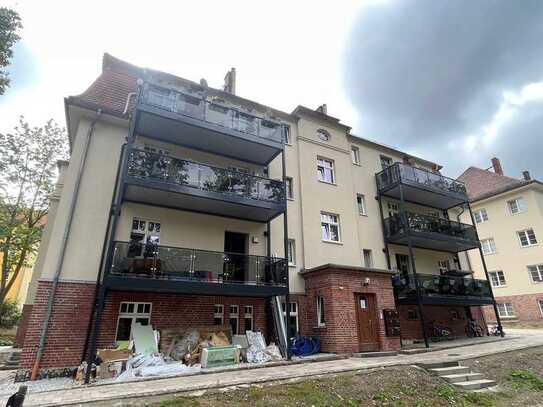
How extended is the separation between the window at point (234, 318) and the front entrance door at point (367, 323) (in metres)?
4.65

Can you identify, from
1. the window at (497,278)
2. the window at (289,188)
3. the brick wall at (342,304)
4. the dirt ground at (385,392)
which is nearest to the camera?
the dirt ground at (385,392)

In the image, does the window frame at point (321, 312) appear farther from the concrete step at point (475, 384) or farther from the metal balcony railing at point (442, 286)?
the concrete step at point (475, 384)

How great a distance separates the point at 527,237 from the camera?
23562 mm

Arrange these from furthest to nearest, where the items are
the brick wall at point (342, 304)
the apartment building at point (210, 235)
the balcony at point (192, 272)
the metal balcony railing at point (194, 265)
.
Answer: the brick wall at point (342, 304)
the apartment building at point (210, 235)
the metal balcony railing at point (194, 265)
the balcony at point (192, 272)

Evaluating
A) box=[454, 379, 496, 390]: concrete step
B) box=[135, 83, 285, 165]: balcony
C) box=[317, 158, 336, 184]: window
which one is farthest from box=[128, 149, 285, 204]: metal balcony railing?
box=[454, 379, 496, 390]: concrete step

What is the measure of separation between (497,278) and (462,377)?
854 inches

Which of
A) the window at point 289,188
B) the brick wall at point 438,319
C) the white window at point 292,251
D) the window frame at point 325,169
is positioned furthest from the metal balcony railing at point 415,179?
the white window at point 292,251

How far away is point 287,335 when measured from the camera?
10.4 meters

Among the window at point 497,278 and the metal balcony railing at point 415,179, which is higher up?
the metal balcony railing at point 415,179

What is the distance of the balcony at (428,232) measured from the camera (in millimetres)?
15328

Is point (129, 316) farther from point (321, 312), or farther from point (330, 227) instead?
point (330, 227)

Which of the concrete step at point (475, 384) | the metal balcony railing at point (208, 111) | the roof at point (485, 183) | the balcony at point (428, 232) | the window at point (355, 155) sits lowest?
the concrete step at point (475, 384)

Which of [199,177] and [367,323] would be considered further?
[367,323]

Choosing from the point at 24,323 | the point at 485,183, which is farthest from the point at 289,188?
the point at 485,183
